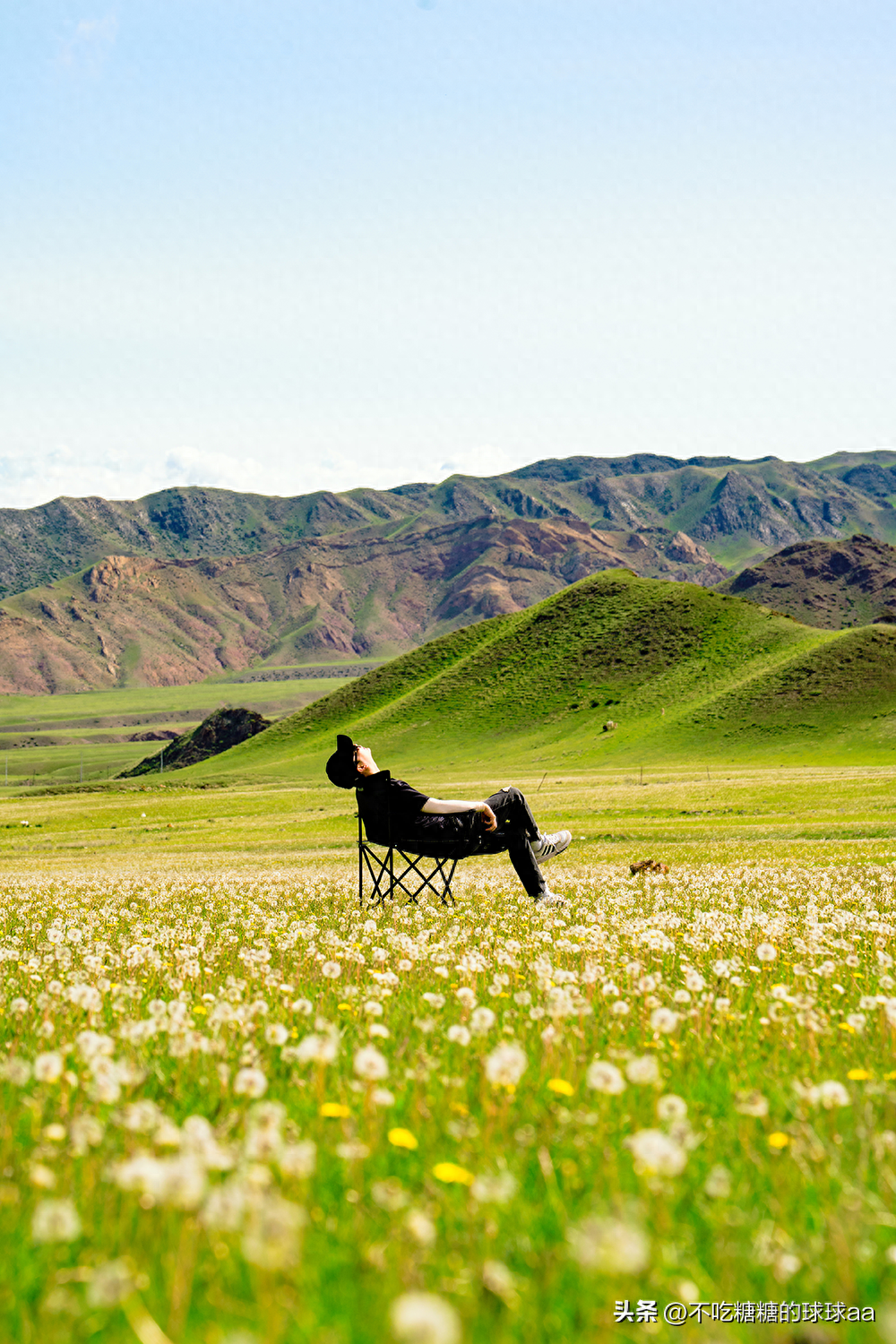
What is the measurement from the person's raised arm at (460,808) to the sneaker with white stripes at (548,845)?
1083mm

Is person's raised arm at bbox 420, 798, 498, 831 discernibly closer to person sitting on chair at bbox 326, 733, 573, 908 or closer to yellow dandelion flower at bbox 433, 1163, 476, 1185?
person sitting on chair at bbox 326, 733, 573, 908

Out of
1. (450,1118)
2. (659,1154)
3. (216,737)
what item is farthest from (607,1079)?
(216,737)

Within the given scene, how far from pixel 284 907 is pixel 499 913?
3.18 meters

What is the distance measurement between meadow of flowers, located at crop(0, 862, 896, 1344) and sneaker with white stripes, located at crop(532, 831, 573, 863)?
246 inches

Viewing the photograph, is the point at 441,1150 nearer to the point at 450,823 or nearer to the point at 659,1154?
the point at 659,1154

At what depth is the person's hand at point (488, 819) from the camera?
498 inches

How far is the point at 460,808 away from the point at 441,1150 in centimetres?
950

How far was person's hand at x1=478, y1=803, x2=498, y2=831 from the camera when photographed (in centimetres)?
1264

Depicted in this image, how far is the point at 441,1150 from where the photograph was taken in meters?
3.56

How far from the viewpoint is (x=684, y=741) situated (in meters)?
109

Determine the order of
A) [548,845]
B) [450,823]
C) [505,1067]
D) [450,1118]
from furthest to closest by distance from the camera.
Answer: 1. [548,845]
2. [450,823]
3. [450,1118]
4. [505,1067]

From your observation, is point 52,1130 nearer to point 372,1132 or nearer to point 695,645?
point 372,1132

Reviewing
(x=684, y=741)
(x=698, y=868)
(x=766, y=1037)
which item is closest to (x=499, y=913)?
(x=766, y=1037)

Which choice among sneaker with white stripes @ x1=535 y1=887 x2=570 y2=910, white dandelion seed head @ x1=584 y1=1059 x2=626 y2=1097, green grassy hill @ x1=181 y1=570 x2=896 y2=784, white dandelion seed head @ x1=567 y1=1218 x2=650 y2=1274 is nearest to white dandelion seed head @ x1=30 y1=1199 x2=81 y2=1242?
white dandelion seed head @ x1=567 y1=1218 x2=650 y2=1274
